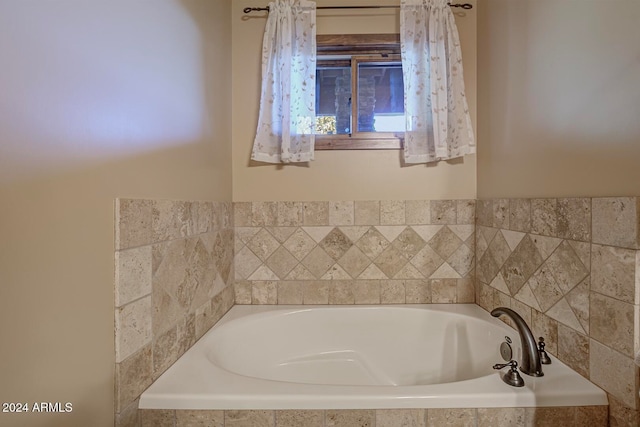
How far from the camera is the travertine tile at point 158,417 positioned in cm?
93

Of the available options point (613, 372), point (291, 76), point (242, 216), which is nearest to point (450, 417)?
point (613, 372)

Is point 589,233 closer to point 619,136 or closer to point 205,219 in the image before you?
point 619,136

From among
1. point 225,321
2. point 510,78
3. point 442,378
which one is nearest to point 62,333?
point 225,321

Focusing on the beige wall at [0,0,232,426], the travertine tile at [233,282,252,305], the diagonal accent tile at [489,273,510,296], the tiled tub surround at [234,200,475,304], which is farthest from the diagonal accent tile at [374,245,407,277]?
the beige wall at [0,0,232,426]

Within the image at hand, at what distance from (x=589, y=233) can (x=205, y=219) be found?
157 centimetres

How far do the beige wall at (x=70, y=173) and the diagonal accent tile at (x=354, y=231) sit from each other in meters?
→ 1.07

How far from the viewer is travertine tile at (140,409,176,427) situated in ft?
3.05

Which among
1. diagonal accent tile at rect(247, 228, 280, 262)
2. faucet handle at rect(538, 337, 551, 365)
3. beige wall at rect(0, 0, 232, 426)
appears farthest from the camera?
diagonal accent tile at rect(247, 228, 280, 262)

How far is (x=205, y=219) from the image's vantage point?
1.46 m

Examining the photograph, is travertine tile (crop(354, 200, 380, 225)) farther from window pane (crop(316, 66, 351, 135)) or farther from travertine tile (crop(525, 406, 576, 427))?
travertine tile (crop(525, 406, 576, 427))

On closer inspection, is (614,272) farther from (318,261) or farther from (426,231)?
(318,261)

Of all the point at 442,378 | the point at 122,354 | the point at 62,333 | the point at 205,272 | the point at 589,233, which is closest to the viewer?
the point at 62,333

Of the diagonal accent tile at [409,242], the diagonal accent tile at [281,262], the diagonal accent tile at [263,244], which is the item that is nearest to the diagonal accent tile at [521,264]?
the diagonal accent tile at [409,242]

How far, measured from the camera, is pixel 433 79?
1761 millimetres
